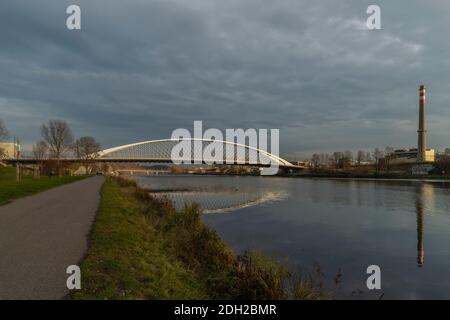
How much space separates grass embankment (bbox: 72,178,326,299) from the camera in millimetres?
4891

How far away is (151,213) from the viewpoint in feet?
43.1

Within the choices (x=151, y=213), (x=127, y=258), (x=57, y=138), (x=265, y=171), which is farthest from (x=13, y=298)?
(x=265, y=171)

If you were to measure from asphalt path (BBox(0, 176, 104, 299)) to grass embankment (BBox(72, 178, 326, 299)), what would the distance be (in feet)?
1.06

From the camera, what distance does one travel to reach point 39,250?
621 cm

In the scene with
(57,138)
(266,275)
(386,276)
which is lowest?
(386,276)

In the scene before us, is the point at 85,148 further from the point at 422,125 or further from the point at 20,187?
the point at 422,125

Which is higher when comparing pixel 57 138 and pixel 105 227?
pixel 57 138

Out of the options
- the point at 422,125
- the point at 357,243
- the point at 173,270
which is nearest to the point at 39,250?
the point at 173,270

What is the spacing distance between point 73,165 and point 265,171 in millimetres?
56365

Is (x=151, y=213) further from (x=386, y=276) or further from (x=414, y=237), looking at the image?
(x=414, y=237)

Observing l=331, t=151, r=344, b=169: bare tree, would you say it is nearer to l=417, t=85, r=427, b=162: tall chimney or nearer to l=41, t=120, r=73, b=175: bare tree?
l=417, t=85, r=427, b=162: tall chimney

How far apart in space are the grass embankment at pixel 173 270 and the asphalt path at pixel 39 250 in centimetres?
32

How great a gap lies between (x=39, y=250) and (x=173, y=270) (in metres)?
2.61

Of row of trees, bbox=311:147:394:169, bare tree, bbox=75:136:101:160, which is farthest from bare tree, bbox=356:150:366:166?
bare tree, bbox=75:136:101:160
